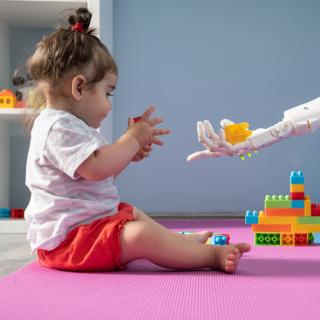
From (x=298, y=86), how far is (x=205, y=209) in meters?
0.60

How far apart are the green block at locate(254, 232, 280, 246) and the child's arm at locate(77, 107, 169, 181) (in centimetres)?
44

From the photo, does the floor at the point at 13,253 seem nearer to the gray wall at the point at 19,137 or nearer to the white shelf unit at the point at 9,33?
the white shelf unit at the point at 9,33

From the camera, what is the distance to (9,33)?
210 centimetres

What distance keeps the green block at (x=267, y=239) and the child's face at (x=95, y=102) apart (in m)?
0.49

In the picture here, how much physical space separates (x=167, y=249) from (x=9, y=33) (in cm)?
138

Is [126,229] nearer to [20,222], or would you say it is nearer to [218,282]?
[218,282]

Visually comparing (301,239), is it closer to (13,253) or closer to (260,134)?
(260,134)

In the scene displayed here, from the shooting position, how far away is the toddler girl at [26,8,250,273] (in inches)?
38.5

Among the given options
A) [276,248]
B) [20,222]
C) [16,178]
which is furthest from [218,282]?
[16,178]

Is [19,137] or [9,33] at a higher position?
[9,33]

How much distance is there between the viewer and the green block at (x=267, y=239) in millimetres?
1350

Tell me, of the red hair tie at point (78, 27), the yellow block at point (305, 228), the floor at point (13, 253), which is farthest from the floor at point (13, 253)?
the yellow block at point (305, 228)

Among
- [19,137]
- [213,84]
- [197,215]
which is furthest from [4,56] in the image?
[197,215]

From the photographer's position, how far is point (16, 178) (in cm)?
209
